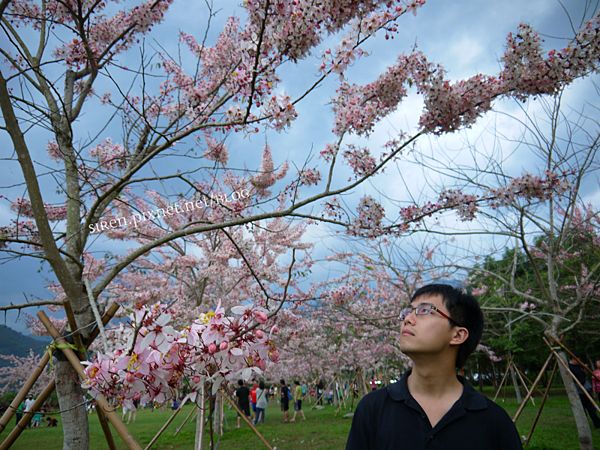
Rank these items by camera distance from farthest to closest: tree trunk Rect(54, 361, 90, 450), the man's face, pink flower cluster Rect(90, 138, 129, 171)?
1. pink flower cluster Rect(90, 138, 129, 171)
2. tree trunk Rect(54, 361, 90, 450)
3. the man's face

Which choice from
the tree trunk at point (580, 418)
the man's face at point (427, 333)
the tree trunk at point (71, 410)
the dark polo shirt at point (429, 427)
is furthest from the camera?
the tree trunk at point (580, 418)

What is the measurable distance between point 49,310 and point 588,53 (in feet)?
39.8

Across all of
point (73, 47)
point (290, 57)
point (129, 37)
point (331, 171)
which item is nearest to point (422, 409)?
point (331, 171)

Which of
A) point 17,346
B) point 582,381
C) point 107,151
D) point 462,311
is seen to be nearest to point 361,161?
point 462,311

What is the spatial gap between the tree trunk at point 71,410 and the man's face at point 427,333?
231 cm

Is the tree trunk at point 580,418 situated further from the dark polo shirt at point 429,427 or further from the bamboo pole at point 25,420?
the bamboo pole at point 25,420

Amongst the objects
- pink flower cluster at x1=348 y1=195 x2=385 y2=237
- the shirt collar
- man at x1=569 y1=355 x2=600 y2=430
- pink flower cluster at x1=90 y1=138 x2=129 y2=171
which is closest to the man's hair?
the shirt collar

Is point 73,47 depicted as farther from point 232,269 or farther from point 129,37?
point 232,269

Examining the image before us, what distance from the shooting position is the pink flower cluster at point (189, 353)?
1180 mm

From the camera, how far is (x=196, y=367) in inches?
48.6

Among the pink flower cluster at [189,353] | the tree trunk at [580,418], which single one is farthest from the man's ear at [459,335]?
the tree trunk at [580,418]

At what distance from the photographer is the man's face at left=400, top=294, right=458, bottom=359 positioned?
1.46 metres

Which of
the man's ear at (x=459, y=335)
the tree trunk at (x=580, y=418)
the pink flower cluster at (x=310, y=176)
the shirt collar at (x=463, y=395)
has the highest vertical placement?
the pink flower cluster at (x=310, y=176)

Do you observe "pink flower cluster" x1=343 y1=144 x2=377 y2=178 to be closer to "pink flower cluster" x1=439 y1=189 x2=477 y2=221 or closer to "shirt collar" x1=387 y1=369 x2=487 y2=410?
"pink flower cluster" x1=439 y1=189 x2=477 y2=221
